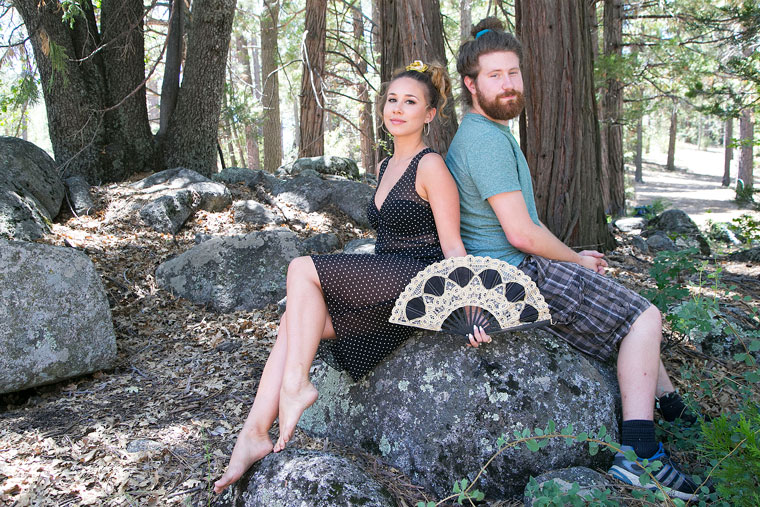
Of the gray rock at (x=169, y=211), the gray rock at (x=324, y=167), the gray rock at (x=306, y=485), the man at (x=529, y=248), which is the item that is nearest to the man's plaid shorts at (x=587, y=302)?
the man at (x=529, y=248)

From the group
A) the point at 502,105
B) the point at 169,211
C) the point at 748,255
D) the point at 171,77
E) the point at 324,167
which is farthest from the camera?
the point at 324,167

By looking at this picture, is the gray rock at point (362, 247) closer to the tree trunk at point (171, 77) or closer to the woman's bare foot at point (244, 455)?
the woman's bare foot at point (244, 455)

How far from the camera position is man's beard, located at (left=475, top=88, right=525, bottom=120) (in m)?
2.64

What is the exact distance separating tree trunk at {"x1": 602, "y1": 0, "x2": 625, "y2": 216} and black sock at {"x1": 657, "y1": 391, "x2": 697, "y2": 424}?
8310 millimetres

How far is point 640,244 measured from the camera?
20.2 feet

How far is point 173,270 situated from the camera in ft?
15.1

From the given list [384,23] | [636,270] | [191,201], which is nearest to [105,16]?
Result: [191,201]

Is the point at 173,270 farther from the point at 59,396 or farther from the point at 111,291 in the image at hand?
the point at 59,396

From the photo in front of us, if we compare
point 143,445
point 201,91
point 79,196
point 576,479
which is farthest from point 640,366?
point 201,91

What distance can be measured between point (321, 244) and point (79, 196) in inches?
102

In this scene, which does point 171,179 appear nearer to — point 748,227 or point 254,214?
point 254,214

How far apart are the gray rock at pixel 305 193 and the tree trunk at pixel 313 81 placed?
4.75 ft

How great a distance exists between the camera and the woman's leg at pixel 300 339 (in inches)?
89.0

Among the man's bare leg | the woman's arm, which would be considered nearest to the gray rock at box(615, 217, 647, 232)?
the man's bare leg
